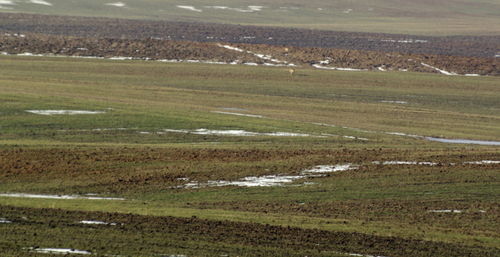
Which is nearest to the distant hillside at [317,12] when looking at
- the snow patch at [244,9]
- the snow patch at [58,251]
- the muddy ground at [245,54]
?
the snow patch at [244,9]

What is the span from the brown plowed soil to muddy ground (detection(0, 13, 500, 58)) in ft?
221

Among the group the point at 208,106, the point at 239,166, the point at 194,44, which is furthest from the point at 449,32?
the point at 239,166

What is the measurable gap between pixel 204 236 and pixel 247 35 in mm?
78255

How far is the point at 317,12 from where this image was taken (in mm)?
148375

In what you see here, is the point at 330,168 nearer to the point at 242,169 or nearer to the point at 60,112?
the point at 242,169

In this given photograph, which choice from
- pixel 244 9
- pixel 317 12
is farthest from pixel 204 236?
pixel 317 12

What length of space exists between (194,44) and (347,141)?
43.4 metres

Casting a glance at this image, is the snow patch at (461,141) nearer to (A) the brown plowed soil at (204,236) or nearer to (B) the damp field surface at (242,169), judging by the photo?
(B) the damp field surface at (242,169)

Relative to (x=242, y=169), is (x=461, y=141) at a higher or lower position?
lower

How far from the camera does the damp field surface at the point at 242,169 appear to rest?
22.4 m

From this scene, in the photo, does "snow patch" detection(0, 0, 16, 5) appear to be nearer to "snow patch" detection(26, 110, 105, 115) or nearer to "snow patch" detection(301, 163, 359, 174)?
"snow patch" detection(26, 110, 105, 115)

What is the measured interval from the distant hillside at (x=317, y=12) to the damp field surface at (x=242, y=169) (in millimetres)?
62989

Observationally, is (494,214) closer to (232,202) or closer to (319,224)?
(319,224)

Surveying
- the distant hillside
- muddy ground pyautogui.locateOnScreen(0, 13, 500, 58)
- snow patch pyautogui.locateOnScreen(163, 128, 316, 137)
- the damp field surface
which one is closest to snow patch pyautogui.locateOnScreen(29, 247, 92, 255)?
the damp field surface
